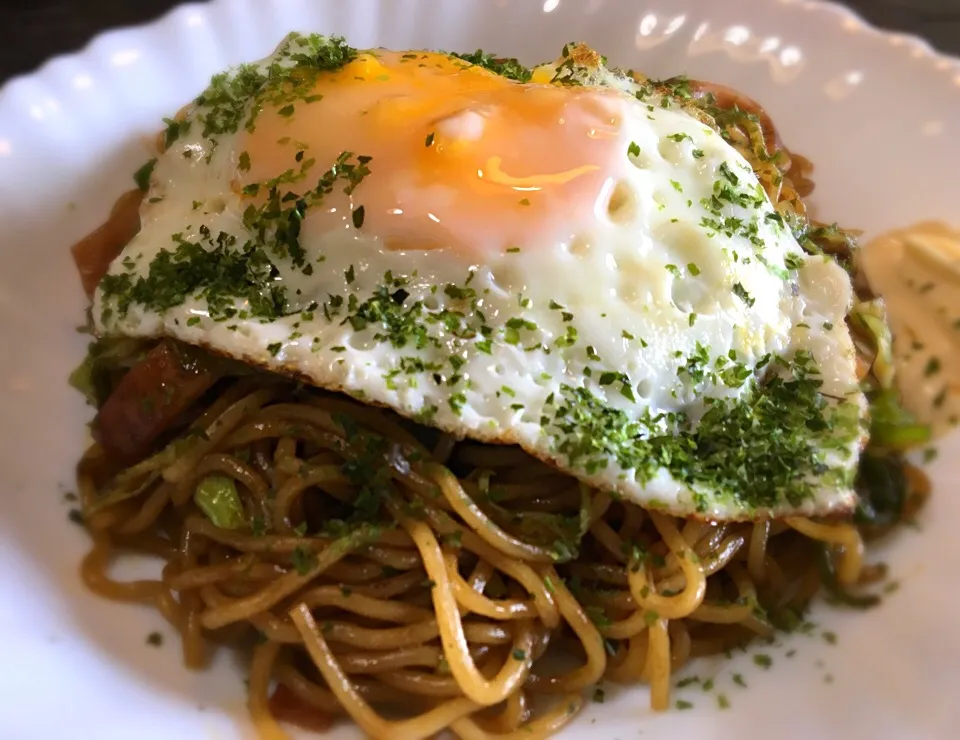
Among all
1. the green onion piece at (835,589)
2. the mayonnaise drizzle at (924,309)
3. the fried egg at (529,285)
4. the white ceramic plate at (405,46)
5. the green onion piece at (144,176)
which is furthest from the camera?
the green onion piece at (144,176)

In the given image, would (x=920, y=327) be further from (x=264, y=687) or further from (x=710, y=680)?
(x=264, y=687)

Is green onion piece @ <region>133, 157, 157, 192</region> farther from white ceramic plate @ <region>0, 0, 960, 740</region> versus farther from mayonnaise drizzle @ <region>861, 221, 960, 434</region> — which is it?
mayonnaise drizzle @ <region>861, 221, 960, 434</region>

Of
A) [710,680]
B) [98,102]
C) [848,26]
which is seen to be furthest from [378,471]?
[848,26]

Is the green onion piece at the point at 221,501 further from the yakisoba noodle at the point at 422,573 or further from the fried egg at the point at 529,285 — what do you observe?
the fried egg at the point at 529,285

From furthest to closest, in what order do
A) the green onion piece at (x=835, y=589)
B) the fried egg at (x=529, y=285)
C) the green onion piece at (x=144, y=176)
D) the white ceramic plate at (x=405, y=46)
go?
the green onion piece at (x=144, y=176)
the green onion piece at (x=835, y=589)
the fried egg at (x=529, y=285)
the white ceramic plate at (x=405, y=46)

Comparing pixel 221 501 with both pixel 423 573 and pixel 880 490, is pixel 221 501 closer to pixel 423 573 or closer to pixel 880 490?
pixel 423 573

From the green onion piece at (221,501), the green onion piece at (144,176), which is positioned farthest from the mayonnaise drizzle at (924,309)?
the green onion piece at (144,176)

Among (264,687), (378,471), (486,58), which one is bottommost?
(264,687)
